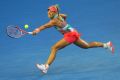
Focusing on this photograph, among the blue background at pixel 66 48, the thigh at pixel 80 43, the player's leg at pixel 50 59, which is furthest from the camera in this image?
the blue background at pixel 66 48

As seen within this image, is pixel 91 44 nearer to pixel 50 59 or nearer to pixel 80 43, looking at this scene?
pixel 80 43

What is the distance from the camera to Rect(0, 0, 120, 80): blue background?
8.45 metres

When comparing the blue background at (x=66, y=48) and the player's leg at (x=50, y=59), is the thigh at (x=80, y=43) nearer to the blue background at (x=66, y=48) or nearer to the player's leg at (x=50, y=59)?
the player's leg at (x=50, y=59)

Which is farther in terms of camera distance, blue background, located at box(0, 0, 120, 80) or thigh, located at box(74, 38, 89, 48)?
blue background, located at box(0, 0, 120, 80)

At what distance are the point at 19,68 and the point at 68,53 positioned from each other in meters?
1.16

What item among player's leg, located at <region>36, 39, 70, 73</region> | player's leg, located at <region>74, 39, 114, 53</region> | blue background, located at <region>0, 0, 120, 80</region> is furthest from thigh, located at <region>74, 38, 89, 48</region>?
blue background, located at <region>0, 0, 120, 80</region>

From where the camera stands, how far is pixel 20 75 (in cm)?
850

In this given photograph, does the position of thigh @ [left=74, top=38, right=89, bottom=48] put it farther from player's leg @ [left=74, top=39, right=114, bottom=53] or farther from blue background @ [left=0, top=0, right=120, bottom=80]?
blue background @ [left=0, top=0, right=120, bottom=80]

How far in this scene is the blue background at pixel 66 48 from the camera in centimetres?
845

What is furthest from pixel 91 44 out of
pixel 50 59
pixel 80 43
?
pixel 50 59

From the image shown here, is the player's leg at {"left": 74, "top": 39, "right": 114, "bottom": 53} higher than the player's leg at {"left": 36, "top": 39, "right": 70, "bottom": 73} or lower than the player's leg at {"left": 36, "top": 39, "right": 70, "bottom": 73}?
higher

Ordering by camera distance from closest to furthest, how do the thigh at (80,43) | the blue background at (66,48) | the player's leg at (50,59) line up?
1. the player's leg at (50,59)
2. the thigh at (80,43)
3. the blue background at (66,48)

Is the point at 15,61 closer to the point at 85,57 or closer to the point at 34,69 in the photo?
the point at 34,69

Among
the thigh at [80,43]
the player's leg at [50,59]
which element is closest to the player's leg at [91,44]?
the thigh at [80,43]
